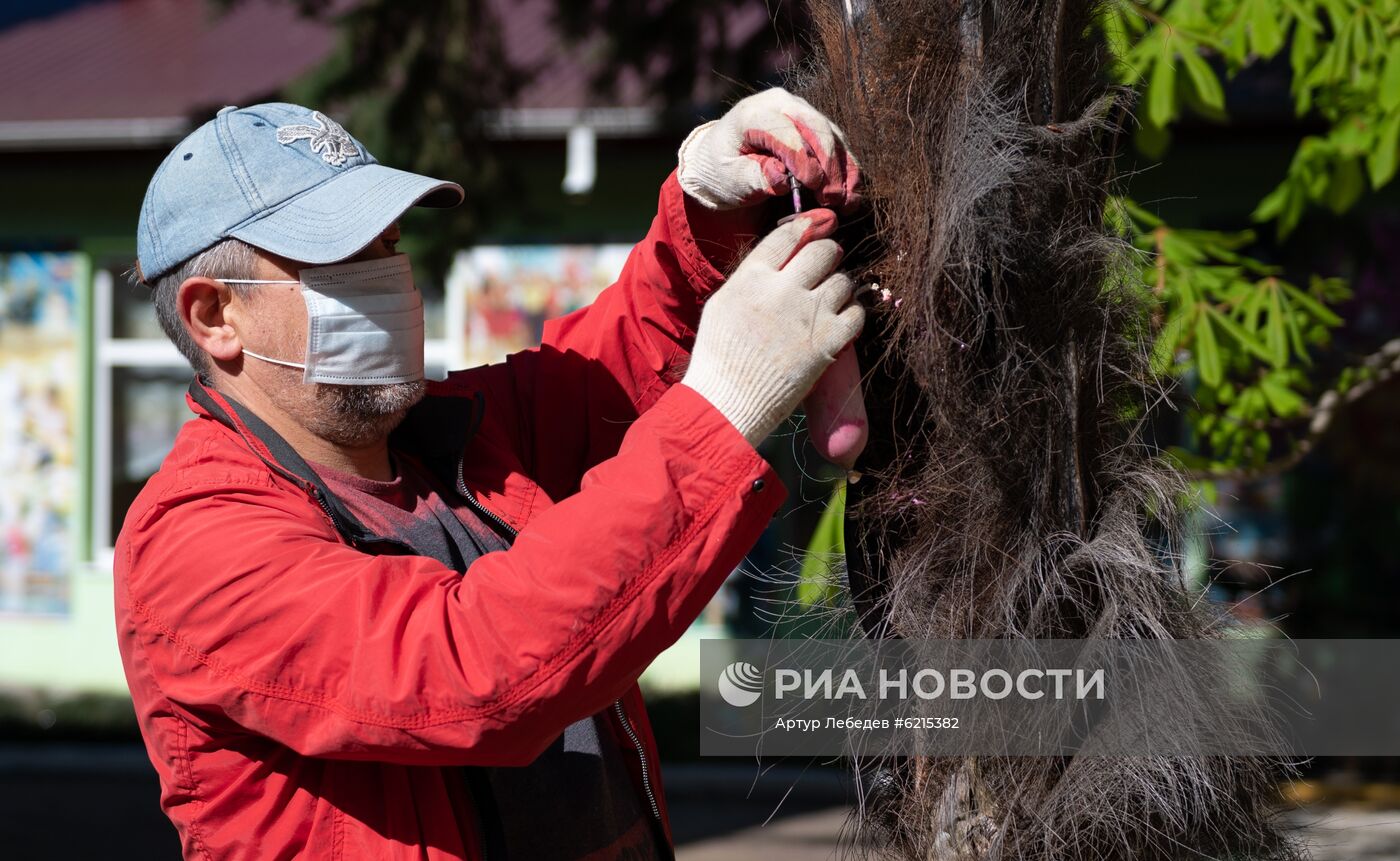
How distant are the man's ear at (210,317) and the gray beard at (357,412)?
0.14m

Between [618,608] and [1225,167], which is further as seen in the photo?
[1225,167]

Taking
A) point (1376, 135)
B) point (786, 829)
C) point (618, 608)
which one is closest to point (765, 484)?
point (618, 608)

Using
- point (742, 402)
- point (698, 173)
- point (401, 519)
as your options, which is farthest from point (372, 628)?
point (698, 173)

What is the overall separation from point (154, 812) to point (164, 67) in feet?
18.4

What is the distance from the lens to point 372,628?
1405 millimetres


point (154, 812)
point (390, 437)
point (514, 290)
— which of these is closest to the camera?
point (390, 437)

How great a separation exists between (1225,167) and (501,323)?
4650 millimetres

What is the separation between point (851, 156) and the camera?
1.68 metres

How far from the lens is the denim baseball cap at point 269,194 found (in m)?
1.70

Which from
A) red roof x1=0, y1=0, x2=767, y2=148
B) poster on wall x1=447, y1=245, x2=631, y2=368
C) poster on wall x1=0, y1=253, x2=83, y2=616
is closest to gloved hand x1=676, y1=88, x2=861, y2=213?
red roof x1=0, y1=0, x2=767, y2=148

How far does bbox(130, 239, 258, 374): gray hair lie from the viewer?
1730 millimetres

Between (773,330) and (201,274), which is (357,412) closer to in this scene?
(201,274)

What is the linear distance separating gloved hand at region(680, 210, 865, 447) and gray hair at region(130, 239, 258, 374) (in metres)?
0.65

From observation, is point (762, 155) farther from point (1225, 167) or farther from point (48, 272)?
point (48, 272)
